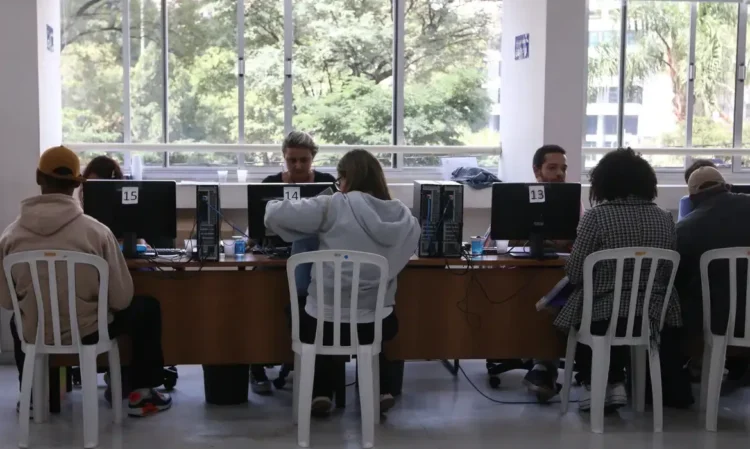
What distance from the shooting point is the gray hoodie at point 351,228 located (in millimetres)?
3617

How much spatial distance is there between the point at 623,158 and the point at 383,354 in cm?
145

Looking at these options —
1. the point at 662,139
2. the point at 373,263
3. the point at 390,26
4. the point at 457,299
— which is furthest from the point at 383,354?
the point at 662,139

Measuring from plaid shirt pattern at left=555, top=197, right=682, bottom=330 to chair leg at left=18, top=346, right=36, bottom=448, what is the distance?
229 centimetres

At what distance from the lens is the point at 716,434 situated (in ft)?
12.5

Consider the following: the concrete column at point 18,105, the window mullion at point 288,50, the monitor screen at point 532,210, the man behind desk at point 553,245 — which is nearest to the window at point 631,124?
the man behind desk at point 553,245

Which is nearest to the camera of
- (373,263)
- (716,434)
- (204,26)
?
(373,263)

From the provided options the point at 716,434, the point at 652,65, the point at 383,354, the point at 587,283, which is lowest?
the point at 716,434

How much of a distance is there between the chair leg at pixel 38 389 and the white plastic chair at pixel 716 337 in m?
2.94

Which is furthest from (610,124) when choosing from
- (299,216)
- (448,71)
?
(299,216)

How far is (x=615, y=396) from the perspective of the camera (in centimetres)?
397

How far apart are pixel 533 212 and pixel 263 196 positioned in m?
1.32

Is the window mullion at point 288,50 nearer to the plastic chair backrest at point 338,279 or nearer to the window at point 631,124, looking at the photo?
the window at point 631,124

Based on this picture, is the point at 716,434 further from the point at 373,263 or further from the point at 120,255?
the point at 120,255

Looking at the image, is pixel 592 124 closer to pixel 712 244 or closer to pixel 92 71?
pixel 712 244
